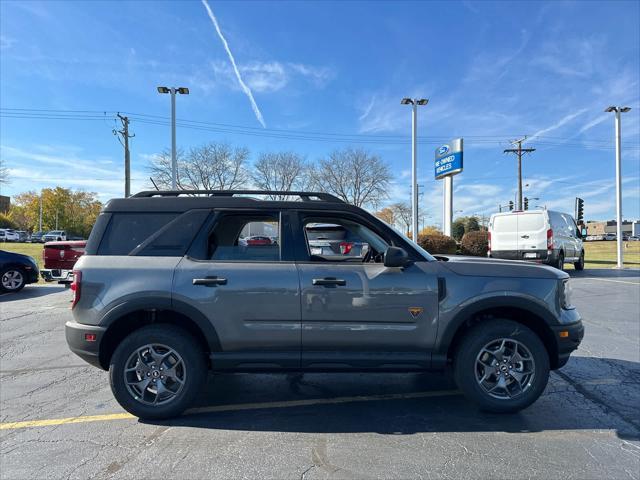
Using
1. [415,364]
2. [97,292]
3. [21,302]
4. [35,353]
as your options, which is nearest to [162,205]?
[97,292]

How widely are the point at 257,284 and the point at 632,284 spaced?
14.0 meters

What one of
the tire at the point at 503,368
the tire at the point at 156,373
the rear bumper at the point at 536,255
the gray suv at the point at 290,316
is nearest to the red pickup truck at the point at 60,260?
the gray suv at the point at 290,316

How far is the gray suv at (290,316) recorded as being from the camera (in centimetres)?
345

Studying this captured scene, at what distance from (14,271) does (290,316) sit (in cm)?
1099

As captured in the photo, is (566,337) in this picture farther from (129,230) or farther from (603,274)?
→ (603,274)

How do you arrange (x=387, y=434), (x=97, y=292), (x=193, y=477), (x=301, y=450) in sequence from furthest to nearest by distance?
(x=97, y=292) → (x=387, y=434) → (x=301, y=450) → (x=193, y=477)

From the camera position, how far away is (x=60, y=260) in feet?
29.2

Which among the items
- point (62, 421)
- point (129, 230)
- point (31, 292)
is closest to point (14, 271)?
point (31, 292)

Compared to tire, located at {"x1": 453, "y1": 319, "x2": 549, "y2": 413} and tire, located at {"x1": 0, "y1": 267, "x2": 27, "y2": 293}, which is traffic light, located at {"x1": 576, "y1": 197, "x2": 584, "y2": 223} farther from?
tire, located at {"x1": 0, "y1": 267, "x2": 27, "y2": 293}

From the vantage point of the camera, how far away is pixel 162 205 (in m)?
3.68

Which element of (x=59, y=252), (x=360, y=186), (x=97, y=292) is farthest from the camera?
(x=360, y=186)

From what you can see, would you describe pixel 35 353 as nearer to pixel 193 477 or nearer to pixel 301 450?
pixel 193 477

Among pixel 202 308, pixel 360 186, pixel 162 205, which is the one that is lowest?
pixel 202 308

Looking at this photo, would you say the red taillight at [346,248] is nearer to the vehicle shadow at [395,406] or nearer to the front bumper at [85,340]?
the vehicle shadow at [395,406]
